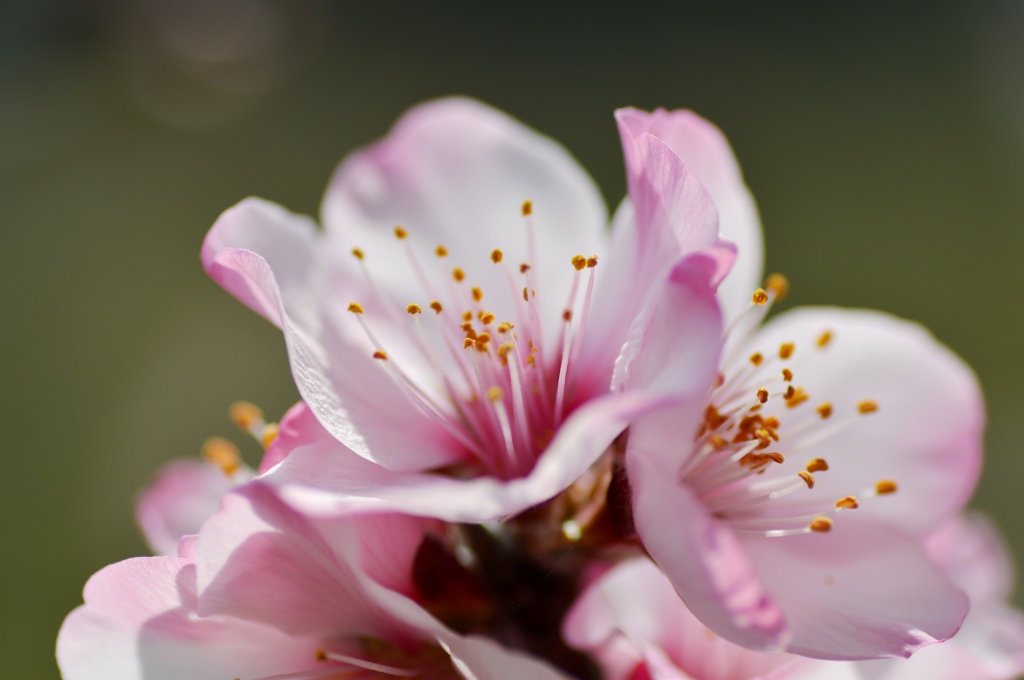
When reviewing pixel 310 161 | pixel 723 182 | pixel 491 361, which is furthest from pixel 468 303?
pixel 310 161

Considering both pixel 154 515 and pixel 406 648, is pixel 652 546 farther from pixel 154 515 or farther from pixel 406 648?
pixel 154 515

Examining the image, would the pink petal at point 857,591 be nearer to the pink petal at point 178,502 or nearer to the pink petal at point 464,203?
the pink petal at point 464,203

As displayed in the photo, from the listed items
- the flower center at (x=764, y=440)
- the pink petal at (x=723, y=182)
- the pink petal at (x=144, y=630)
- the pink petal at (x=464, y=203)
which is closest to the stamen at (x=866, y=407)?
the flower center at (x=764, y=440)

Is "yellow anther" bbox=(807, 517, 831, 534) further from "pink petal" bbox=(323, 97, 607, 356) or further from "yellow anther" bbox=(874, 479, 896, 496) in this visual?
"pink petal" bbox=(323, 97, 607, 356)

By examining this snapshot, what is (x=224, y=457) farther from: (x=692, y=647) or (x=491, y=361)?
(x=692, y=647)

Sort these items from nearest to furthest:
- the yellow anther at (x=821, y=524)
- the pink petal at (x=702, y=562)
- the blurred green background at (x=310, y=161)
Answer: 1. the pink petal at (x=702, y=562)
2. the yellow anther at (x=821, y=524)
3. the blurred green background at (x=310, y=161)

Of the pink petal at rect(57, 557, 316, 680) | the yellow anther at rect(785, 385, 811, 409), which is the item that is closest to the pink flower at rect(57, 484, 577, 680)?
the pink petal at rect(57, 557, 316, 680)
